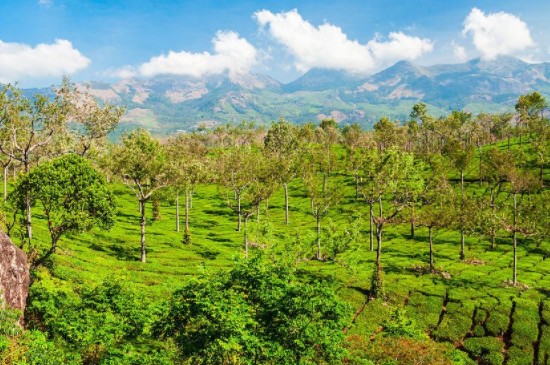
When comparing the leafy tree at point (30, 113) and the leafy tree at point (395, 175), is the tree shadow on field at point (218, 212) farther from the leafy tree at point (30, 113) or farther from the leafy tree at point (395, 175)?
the leafy tree at point (395, 175)

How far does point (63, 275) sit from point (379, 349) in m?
36.4

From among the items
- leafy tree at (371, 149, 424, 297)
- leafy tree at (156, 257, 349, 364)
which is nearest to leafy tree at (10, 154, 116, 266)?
leafy tree at (156, 257, 349, 364)

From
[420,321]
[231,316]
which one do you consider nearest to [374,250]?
[420,321]

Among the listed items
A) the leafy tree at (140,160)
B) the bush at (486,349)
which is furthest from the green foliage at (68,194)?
the bush at (486,349)

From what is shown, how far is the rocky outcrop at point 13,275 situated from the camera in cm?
3522

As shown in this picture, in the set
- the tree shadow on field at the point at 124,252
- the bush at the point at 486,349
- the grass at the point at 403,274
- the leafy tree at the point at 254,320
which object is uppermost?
the leafy tree at the point at 254,320

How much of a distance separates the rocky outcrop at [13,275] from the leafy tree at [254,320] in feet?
48.6

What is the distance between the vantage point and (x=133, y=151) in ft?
223

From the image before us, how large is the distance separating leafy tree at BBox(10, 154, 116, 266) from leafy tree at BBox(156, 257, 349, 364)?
69.6 feet

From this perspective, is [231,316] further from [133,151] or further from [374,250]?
[374,250]

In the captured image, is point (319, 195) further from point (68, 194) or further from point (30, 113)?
point (68, 194)

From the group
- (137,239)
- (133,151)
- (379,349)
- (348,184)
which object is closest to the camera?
(379,349)

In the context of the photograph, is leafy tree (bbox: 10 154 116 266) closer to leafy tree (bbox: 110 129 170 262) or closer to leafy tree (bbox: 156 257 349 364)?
leafy tree (bbox: 110 129 170 262)

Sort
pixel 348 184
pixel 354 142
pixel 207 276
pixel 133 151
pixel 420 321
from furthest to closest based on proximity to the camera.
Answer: pixel 354 142, pixel 348 184, pixel 133 151, pixel 420 321, pixel 207 276
